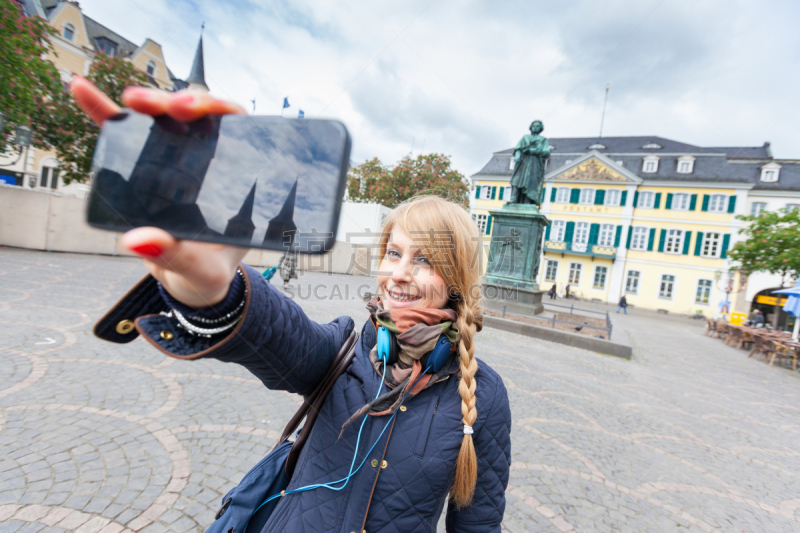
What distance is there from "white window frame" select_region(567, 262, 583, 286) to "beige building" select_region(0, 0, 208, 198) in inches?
1492

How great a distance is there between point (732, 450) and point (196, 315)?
251 inches

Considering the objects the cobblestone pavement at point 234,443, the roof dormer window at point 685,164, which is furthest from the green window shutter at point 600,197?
the cobblestone pavement at point 234,443

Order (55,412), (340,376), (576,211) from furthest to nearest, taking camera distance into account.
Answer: (576,211) → (55,412) → (340,376)

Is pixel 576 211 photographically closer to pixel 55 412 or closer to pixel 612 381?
pixel 612 381

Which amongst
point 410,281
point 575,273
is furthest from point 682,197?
point 410,281

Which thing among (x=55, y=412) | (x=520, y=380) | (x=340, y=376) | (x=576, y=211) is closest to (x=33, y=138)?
(x=340, y=376)

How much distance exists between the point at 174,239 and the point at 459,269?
1.10 m

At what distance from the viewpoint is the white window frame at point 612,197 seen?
33312 mm

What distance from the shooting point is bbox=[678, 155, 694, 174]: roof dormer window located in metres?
33.8

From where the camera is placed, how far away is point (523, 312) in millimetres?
12297

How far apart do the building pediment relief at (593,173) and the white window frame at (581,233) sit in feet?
13.8

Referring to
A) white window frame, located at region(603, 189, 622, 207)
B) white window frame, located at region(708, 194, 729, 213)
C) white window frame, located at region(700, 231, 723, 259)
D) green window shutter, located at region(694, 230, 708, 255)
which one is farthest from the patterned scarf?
white window frame, located at region(708, 194, 729, 213)

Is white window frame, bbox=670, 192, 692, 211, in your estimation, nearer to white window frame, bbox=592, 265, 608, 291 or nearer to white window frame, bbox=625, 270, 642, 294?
white window frame, bbox=625, 270, 642, 294

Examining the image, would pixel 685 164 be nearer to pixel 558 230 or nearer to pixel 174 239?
pixel 558 230
